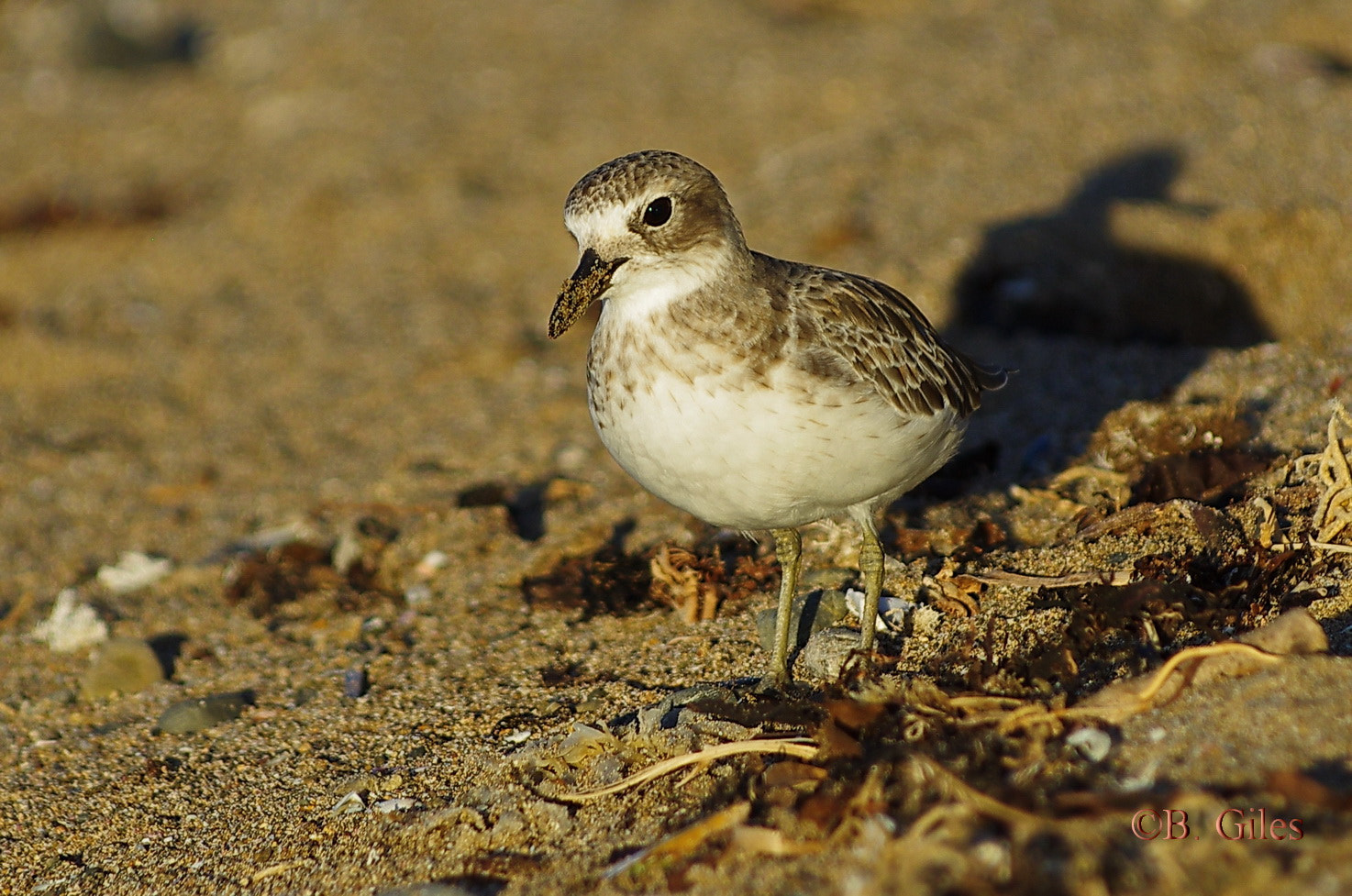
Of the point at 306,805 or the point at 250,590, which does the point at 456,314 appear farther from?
the point at 306,805

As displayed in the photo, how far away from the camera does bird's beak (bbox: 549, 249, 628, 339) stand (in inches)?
160

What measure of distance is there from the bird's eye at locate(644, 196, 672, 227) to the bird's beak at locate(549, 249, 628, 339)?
0.16 m

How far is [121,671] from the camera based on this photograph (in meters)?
5.48

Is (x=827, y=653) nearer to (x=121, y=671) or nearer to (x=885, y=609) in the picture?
(x=885, y=609)

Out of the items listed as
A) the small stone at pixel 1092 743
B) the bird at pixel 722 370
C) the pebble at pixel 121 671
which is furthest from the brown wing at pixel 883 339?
the pebble at pixel 121 671

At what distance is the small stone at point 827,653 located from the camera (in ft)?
14.9

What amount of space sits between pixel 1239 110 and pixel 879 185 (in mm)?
2593

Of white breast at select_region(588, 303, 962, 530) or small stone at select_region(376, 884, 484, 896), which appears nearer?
small stone at select_region(376, 884, 484, 896)

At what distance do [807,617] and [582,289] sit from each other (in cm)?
174

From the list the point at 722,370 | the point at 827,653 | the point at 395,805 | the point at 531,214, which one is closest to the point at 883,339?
the point at 722,370

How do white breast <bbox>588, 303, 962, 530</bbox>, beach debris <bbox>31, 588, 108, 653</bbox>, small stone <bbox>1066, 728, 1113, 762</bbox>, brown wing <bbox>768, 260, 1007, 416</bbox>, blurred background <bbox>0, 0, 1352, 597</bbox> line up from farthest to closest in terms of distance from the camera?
blurred background <bbox>0, 0, 1352, 597</bbox> → beach debris <bbox>31, 588, 108, 653</bbox> → brown wing <bbox>768, 260, 1007, 416</bbox> → white breast <bbox>588, 303, 962, 530</bbox> → small stone <bbox>1066, 728, 1113, 762</bbox>

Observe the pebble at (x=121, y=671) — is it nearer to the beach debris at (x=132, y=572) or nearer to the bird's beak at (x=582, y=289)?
the beach debris at (x=132, y=572)

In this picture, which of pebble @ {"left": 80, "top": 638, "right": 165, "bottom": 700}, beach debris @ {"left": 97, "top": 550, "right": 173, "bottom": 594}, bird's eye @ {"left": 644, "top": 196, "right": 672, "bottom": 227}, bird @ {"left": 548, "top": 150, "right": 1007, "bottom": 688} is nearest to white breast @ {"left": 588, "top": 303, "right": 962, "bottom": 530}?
bird @ {"left": 548, "top": 150, "right": 1007, "bottom": 688}

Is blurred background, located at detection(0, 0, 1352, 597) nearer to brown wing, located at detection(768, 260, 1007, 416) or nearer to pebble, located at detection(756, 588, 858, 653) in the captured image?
brown wing, located at detection(768, 260, 1007, 416)
